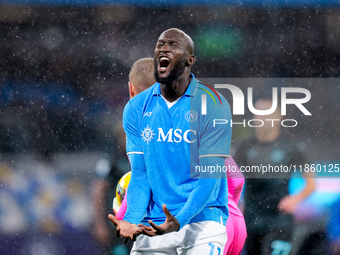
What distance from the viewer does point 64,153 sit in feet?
20.1

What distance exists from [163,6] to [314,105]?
1.85 meters

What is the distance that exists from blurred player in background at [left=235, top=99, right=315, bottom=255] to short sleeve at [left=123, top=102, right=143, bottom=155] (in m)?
3.01

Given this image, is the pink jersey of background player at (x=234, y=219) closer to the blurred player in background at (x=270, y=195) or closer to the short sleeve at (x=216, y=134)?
the short sleeve at (x=216, y=134)

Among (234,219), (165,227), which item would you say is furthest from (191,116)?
(234,219)

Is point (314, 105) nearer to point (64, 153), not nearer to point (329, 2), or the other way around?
point (329, 2)

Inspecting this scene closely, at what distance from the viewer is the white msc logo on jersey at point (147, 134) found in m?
2.90

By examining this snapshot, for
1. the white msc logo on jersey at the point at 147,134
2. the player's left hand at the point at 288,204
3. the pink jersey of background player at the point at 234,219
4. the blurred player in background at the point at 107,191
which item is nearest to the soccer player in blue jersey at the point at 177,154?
the white msc logo on jersey at the point at 147,134

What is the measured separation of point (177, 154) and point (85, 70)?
137 inches

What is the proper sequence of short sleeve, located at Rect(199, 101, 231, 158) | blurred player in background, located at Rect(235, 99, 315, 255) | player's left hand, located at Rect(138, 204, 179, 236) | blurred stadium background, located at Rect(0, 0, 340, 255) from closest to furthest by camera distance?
player's left hand, located at Rect(138, 204, 179, 236), short sleeve, located at Rect(199, 101, 231, 158), blurred player in background, located at Rect(235, 99, 315, 255), blurred stadium background, located at Rect(0, 0, 340, 255)

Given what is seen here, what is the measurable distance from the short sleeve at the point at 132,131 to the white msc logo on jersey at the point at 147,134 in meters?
0.04

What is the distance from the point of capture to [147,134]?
292 cm

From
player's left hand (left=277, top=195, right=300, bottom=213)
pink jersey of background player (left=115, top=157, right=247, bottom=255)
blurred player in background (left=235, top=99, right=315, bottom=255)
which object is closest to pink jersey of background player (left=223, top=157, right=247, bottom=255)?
pink jersey of background player (left=115, top=157, right=247, bottom=255)

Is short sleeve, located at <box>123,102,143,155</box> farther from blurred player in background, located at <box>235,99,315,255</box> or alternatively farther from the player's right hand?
blurred player in background, located at <box>235,99,315,255</box>

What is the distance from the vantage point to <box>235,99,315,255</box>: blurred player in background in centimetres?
582
